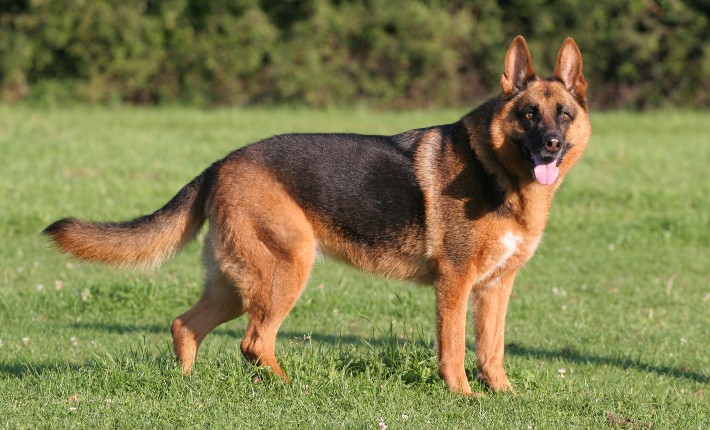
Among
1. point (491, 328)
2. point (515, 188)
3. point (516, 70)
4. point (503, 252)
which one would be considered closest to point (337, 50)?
point (516, 70)

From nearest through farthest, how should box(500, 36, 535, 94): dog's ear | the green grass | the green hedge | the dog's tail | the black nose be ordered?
the green grass, the black nose, the dog's tail, box(500, 36, 535, 94): dog's ear, the green hedge

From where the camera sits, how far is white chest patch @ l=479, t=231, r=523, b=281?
5.77m

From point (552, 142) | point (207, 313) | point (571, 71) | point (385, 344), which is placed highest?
point (571, 71)

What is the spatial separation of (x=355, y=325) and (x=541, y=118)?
271cm

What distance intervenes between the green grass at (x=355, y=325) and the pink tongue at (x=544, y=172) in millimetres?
1175

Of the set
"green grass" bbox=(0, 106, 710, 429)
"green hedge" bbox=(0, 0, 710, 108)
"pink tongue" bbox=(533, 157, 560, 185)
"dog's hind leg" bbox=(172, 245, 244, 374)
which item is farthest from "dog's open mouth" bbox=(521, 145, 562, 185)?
"green hedge" bbox=(0, 0, 710, 108)

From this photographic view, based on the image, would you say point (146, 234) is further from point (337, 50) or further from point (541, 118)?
point (337, 50)

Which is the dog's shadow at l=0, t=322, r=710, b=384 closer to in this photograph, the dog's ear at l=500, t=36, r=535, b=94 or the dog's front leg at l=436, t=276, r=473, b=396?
A: the dog's front leg at l=436, t=276, r=473, b=396

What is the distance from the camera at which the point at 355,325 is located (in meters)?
7.85

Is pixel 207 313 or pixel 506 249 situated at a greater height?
pixel 506 249

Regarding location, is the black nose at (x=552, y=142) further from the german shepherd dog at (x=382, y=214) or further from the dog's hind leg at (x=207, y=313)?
the dog's hind leg at (x=207, y=313)

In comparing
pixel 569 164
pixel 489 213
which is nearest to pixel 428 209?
pixel 489 213

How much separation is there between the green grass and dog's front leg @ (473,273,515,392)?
114mm

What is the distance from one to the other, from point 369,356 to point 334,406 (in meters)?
0.62
